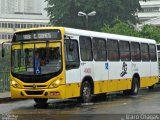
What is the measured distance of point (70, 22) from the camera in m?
60.5

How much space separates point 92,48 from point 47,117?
5541mm

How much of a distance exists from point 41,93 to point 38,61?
1126 mm

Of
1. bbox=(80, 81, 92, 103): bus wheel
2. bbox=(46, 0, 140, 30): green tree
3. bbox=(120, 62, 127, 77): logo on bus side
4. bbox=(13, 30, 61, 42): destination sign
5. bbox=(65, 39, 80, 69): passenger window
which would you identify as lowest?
bbox=(80, 81, 92, 103): bus wheel

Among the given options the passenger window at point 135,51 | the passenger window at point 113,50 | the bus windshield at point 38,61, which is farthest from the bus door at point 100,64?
the passenger window at point 135,51

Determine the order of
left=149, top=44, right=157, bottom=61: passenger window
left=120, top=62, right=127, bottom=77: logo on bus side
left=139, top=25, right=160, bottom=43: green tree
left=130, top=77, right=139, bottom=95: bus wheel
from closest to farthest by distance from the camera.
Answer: left=120, top=62, right=127, bottom=77: logo on bus side < left=130, top=77, right=139, bottom=95: bus wheel < left=149, top=44, right=157, bottom=61: passenger window < left=139, top=25, right=160, bottom=43: green tree

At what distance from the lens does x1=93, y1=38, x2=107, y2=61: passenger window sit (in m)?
19.1

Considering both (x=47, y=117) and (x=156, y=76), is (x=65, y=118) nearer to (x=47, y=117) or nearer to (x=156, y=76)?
(x=47, y=117)

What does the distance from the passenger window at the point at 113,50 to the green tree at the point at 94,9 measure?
3729 centimetres

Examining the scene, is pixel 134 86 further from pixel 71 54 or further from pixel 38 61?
pixel 38 61

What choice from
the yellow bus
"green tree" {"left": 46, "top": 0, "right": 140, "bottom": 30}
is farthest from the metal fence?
"green tree" {"left": 46, "top": 0, "right": 140, "bottom": 30}

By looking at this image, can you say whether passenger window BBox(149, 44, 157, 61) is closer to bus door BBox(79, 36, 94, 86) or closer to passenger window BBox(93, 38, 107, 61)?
passenger window BBox(93, 38, 107, 61)

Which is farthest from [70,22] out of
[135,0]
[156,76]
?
[156,76]

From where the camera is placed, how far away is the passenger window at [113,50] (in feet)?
66.7

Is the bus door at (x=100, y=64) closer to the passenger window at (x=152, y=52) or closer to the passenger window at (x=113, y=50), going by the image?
the passenger window at (x=113, y=50)
